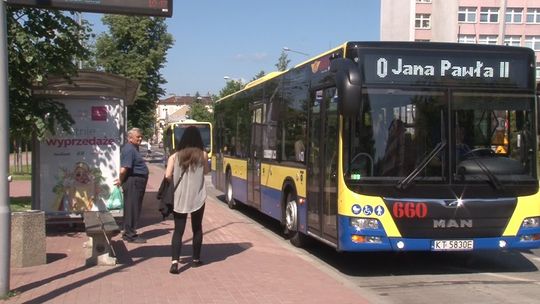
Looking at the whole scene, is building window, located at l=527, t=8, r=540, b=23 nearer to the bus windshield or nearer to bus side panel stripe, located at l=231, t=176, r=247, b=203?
bus side panel stripe, located at l=231, t=176, r=247, b=203

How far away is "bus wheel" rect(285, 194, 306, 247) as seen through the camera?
35.3ft

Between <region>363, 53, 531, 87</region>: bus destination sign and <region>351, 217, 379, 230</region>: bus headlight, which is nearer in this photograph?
<region>351, 217, 379, 230</region>: bus headlight

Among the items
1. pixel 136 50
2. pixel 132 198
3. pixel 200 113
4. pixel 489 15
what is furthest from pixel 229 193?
pixel 489 15

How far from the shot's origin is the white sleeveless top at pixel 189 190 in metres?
8.35

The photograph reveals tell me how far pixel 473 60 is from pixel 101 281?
543 cm

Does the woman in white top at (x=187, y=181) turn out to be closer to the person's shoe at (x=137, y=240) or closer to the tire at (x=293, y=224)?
the person's shoe at (x=137, y=240)

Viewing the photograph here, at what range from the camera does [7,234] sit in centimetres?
634

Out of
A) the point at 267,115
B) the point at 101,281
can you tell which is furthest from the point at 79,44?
the point at 101,281

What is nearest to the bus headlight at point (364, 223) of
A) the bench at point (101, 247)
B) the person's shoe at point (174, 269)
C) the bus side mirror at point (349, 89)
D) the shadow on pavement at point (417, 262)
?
the shadow on pavement at point (417, 262)

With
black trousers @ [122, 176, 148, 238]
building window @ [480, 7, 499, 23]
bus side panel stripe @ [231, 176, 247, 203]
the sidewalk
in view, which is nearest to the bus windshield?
the sidewalk

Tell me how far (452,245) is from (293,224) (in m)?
3.16

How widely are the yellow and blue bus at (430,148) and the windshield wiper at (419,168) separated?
13mm

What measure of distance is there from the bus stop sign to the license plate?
4321 millimetres

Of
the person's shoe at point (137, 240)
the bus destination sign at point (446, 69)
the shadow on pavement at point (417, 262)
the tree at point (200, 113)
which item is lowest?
the shadow on pavement at point (417, 262)
